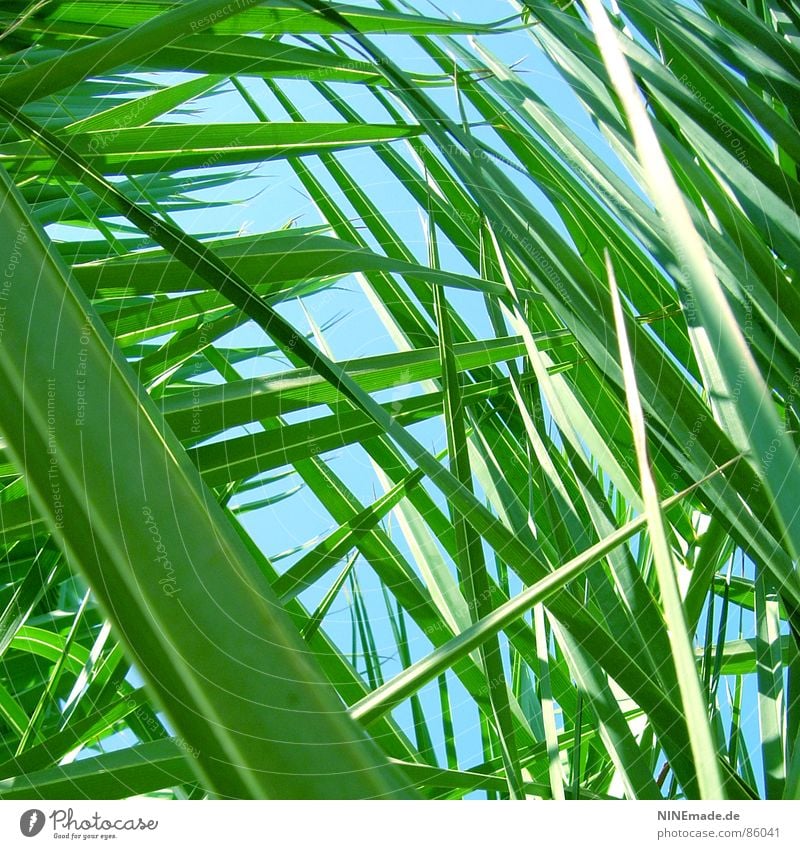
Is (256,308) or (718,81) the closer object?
(256,308)

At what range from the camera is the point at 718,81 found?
1.09 ft

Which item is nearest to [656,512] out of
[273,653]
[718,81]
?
[273,653]

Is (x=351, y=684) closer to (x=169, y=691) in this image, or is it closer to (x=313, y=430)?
(x=313, y=430)

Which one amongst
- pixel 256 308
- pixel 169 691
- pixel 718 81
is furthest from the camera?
pixel 718 81

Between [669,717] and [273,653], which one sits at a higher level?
[273,653]

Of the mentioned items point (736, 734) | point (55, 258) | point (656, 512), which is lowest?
point (736, 734)

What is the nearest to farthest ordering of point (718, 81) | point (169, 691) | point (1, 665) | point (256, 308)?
point (169, 691) < point (256, 308) < point (718, 81) < point (1, 665)

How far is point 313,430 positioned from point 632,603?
0.20 metres
